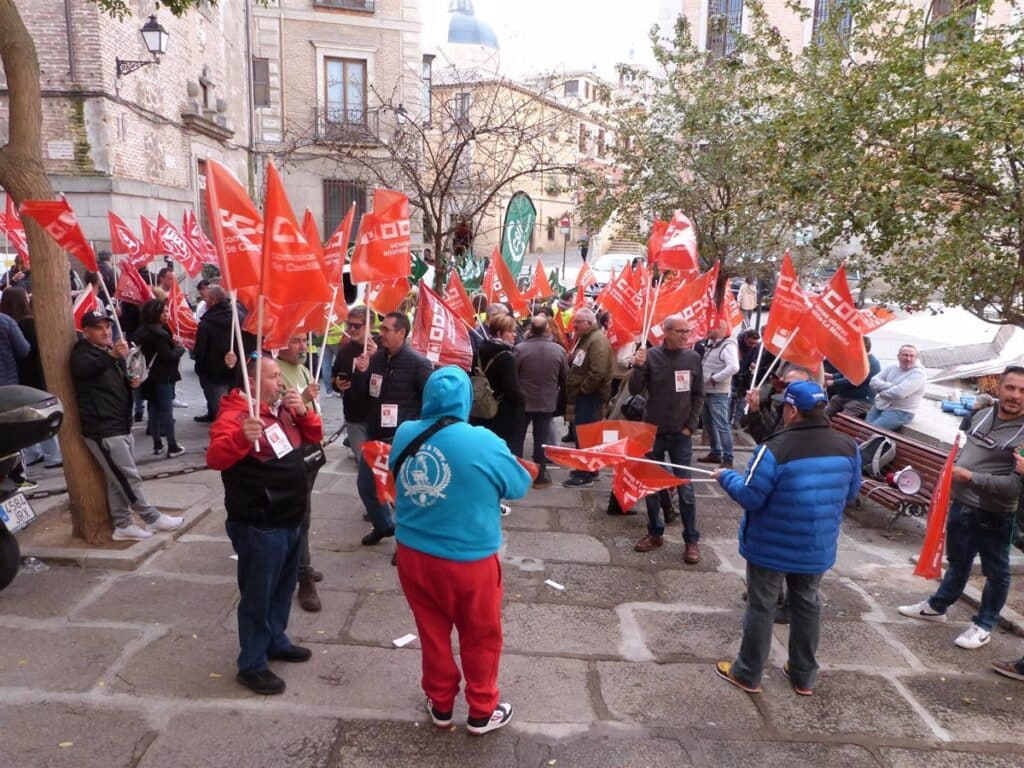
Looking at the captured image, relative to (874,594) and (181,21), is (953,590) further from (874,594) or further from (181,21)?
(181,21)

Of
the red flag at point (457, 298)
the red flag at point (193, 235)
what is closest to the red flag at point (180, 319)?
the red flag at point (193, 235)

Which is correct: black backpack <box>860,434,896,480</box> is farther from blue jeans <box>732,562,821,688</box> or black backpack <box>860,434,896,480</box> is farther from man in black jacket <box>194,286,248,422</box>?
man in black jacket <box>194,286,248,422</box>

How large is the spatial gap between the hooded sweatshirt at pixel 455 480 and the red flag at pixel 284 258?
1.11 meters

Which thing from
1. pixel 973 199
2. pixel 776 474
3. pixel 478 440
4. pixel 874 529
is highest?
pixel 973 199

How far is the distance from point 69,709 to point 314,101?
77.0ft

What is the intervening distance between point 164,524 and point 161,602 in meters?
1.20

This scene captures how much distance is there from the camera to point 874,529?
7.30m

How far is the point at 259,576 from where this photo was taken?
12.9 feet

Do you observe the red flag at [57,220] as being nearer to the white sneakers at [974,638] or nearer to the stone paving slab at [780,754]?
the stone paving slab at [780,754]

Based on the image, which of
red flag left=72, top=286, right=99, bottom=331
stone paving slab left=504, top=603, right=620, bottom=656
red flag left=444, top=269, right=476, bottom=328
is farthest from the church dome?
stone paving slab left=504, top=603, right=620, bottom=656

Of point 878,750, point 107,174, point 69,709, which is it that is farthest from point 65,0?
point 878,750

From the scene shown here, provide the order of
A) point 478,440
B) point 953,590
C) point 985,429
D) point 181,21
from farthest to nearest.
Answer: point 181,21 → point 953,590 → point 985,429 → point 478,440

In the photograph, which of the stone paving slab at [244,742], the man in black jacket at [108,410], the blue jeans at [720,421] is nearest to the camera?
the stone paving slab at [244,742]

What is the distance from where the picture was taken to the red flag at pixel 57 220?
509 centimetres
